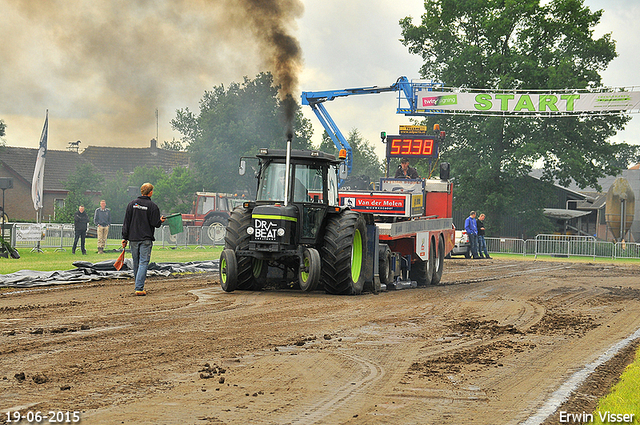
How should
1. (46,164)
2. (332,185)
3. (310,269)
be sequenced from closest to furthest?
(310,269) → (332,185) → (46,164)

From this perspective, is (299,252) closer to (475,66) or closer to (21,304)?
(21,304)

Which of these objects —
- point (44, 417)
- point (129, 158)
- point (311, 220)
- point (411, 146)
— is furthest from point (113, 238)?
point (129, 158)

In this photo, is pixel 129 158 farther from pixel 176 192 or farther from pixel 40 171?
pixel 40 171

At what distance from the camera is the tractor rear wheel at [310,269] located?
13.1 meters

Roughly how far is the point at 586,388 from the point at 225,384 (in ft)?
10.2

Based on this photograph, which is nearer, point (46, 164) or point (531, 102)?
point (531, 102)

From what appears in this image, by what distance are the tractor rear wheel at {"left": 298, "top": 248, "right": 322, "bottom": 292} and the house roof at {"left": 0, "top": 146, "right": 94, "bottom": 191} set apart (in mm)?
57099

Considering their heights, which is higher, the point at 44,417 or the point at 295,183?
the point at 295,183

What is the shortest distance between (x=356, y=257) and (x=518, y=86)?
109 ft

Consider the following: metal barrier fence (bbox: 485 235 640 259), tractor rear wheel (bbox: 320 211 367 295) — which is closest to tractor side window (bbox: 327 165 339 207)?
tractor rear wheel (bbox: 320 211 367 295)

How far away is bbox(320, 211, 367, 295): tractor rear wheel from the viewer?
13.4 m

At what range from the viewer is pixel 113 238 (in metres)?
37.0

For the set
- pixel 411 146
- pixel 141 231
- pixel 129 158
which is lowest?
pixel 141 231

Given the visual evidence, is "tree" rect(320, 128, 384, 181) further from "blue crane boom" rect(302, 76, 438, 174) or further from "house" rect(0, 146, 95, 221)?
"blue crane boom" rect(302, 76, 438, 174)
